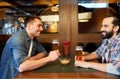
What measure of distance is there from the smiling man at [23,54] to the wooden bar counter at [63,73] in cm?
8

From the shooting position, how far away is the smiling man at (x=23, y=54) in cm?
222

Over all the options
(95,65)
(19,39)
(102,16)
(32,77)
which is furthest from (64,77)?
(102,16)

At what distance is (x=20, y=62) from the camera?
2.21 metres

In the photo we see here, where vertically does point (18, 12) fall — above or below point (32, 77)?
above

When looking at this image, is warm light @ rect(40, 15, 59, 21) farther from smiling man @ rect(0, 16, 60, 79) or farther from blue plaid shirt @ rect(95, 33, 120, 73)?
blue plaid shirt @ rect(95, 33, 120, 73)

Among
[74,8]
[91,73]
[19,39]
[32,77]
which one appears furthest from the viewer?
[74,8]

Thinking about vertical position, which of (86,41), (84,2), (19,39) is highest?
(84,2)

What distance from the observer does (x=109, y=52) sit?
2510mm

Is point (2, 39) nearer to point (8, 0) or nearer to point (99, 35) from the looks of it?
point (8, 0)

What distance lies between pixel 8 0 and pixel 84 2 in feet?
3.35

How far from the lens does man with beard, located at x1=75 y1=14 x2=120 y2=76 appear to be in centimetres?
210

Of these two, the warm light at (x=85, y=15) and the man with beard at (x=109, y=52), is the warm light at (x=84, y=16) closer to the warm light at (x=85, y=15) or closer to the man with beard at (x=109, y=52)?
the warm light at (x=85, y=15)

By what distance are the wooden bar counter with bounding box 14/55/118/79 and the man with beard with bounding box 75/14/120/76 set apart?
0.17 feet

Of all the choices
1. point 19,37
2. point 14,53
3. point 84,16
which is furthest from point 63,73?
point 84,16
